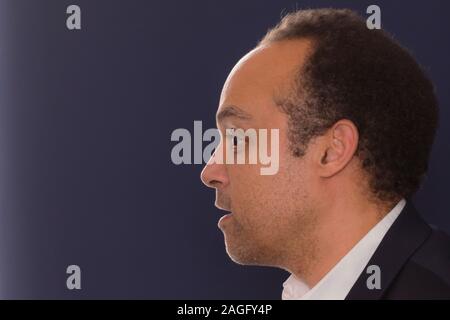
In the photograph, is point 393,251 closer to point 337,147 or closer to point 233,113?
point 337,147

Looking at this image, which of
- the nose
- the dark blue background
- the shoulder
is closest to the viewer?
the shoulder

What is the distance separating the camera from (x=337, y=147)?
1.15 metres

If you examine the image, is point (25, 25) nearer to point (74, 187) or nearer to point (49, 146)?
point (49, 146)

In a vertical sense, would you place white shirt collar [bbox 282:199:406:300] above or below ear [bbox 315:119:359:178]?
below

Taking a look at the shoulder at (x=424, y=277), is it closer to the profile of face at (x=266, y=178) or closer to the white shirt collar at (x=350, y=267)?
the white shirt collar at (x=350, y=267)

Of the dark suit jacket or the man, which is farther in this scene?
the man

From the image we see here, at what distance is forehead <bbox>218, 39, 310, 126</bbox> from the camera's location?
1168 mm

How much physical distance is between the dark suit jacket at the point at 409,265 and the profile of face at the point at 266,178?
0.14 m

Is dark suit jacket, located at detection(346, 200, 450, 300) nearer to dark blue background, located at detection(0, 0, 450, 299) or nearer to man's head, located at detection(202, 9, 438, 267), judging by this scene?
man's head, located at detection(202, 9, 438, 267)

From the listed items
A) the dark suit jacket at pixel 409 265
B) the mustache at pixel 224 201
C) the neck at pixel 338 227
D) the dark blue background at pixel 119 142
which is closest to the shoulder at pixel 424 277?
the dark suit jacket at pixel 409 265

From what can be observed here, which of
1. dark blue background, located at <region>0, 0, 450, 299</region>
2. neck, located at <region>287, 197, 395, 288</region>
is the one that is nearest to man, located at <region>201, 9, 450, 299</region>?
neck, located at <region>287, 197, 395, 288</region>

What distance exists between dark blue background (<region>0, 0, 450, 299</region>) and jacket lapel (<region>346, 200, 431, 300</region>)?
0.80 metres
